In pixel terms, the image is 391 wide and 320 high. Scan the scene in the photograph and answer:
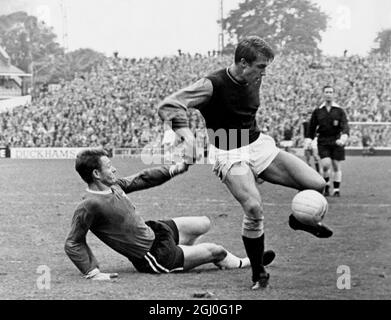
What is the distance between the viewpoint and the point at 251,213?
6031 millimetres

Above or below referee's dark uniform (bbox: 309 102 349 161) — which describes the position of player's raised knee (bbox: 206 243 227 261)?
below

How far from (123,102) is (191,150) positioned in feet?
97.3

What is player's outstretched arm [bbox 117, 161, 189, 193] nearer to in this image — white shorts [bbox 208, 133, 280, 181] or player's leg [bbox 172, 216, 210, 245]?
white shorts [bbox 208, 133, 280, 181]

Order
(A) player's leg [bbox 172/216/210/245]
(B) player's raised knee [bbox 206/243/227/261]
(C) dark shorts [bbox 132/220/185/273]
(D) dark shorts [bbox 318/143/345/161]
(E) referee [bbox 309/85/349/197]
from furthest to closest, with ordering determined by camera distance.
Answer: (D) dark shorts [bbox 318/143/345/161] → (E) referee [bbox 309/85/349/197] → (A) player's leg [bbox 172/216/210/245] → (B) player's raised knee [bbox 206/243/227/261] → (C) dark shorts [bbox 132/220/185/273]

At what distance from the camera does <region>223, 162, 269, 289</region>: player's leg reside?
5.96m

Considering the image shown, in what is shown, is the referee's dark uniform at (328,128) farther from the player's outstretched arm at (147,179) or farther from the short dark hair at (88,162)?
the short dark hair at (88,162)

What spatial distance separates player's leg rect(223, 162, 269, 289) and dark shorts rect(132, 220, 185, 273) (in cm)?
67

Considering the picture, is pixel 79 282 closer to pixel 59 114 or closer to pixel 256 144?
pixel 256 144

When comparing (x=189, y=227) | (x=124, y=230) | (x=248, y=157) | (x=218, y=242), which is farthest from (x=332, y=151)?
(x=124, y=230)

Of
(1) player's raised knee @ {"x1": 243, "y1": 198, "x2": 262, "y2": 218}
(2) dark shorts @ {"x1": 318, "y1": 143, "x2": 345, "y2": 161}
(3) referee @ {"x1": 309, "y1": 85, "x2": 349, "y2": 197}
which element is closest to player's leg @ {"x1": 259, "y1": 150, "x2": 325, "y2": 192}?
(1) player's raised knee @ {"x1": 243, "y1": 198, "x2": 262, "y2": 218}

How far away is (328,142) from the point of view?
14.1 m

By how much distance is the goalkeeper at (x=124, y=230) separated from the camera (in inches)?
244

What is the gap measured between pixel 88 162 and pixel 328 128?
8473mm
